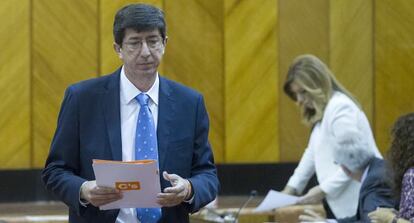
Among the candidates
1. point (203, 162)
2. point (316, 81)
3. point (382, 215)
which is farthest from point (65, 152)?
point (316, 81)

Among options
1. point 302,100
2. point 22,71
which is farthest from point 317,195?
point 22,71

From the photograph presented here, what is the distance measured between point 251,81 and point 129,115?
16.7 feet

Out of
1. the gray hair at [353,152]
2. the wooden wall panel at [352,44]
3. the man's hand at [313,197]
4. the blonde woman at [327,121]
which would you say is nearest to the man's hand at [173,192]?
the gray hair at [353,152]

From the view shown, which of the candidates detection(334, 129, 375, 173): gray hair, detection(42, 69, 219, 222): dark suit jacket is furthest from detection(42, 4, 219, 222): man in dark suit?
detection(334, 129, 375, 173): gray hair

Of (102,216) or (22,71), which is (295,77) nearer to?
(22,71)

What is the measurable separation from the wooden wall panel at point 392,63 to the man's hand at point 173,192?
18.2 feet

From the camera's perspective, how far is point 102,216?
3.15 meters

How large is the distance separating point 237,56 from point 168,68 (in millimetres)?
619

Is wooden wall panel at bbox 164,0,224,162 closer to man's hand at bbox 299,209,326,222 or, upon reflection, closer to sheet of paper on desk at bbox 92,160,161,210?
man's hand at bbox 299,209,326,222

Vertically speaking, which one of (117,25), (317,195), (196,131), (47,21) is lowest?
(317,195)

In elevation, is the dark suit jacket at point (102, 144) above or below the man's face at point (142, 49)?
below

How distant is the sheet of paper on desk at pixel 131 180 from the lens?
2.94 m

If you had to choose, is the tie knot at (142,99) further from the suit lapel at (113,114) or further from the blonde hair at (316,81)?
the blonde hair at (316,81)

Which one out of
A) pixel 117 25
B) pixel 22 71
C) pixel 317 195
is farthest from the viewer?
pixel 22 71
